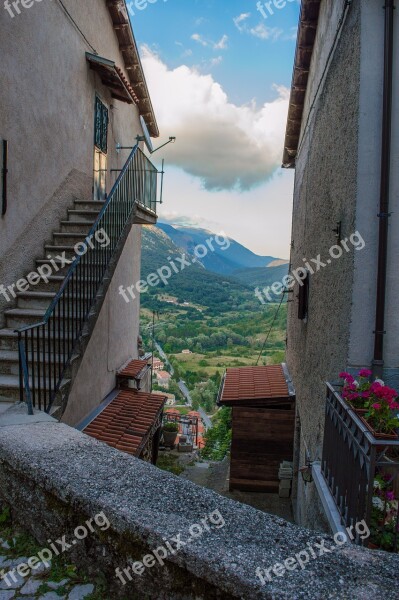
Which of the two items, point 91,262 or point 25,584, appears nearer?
point 25,584

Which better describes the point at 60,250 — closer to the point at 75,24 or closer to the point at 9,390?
the point at 9,390

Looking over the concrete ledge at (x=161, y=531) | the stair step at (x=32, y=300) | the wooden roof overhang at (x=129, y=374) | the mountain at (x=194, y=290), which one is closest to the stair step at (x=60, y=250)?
the stair step at (x=32, y=300)

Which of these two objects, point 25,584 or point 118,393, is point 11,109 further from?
point 118,393

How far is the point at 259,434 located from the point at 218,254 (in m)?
113

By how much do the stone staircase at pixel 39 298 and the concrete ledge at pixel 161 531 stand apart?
2.03 metres

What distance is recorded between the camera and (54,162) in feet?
23.6

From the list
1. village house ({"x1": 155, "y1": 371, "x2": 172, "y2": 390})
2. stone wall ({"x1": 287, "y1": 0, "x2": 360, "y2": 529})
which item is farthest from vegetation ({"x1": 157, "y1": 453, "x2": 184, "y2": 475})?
village house ({"x1": 155, "y1": 371, "x2": 172, "y2": 390})

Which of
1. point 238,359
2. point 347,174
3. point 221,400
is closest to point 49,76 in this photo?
point 347,174

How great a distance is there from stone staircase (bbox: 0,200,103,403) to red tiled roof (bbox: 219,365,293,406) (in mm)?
3927

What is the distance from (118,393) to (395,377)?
23.3 ft

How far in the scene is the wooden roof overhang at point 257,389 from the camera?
8273 mm

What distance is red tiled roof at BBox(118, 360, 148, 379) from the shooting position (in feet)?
33.6

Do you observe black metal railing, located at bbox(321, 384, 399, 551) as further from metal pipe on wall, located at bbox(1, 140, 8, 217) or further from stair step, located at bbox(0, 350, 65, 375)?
metal pipe on wall, located at bbox(1, 140, 8, 217)

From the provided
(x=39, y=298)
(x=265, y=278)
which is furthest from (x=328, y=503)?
(x=265, y=278)
